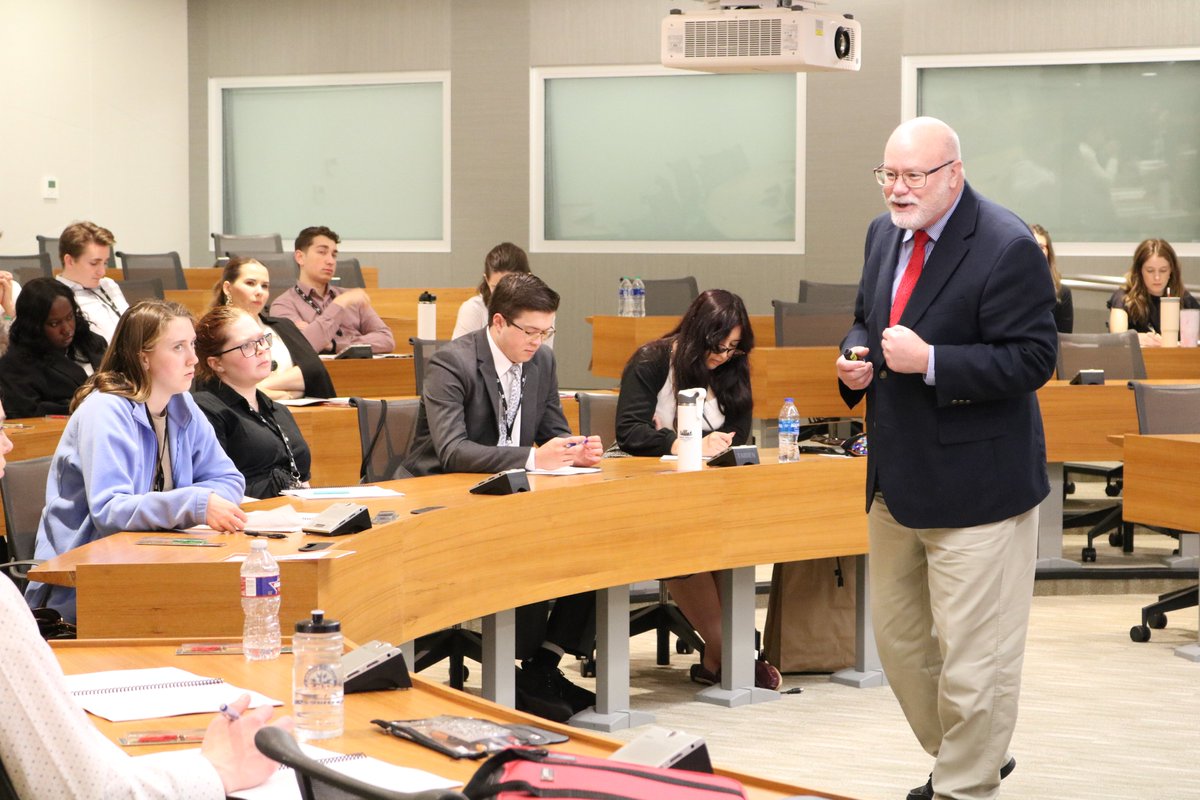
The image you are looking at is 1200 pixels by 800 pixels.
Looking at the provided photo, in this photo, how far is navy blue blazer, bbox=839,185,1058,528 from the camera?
3.18m

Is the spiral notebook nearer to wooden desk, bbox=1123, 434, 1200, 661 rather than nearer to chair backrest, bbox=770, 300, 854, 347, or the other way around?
wooden desk, bbox=1123, 434, 1200, 661

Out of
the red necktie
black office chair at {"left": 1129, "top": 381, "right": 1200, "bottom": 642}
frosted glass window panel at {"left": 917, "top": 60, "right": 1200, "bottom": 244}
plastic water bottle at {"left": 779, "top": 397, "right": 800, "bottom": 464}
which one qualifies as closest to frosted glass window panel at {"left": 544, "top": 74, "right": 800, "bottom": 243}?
frosted glass window panel at {"left": 917, "top": 60, "right": 1200, "bottom": 244}

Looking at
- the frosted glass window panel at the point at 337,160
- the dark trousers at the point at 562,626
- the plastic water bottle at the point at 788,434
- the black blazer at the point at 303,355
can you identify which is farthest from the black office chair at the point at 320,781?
the frosted glass window panel at the point at 337,160

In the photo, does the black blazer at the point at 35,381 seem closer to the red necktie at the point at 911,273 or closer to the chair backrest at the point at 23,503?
the chair backrest at the point at 23,503

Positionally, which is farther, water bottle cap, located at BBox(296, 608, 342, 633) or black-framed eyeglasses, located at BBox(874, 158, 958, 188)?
black-framed eyeglasses, located at BBox(874, 158, 958, 188)

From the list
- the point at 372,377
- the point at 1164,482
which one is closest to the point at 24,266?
the point at 372,377

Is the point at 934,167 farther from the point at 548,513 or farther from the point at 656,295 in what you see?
the point at 656,295

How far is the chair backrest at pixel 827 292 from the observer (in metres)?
8.77

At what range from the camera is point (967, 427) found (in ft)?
10.6

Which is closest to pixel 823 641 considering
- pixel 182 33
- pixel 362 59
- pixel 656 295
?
pixel 656 295

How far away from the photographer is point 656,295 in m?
9.08

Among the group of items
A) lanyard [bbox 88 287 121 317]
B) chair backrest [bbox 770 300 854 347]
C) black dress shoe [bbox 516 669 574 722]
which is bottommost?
black dress shoe [bbox 516 669 574 722]

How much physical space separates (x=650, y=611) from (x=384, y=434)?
1064 mm

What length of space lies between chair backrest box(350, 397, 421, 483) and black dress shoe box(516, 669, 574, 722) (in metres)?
0.77
